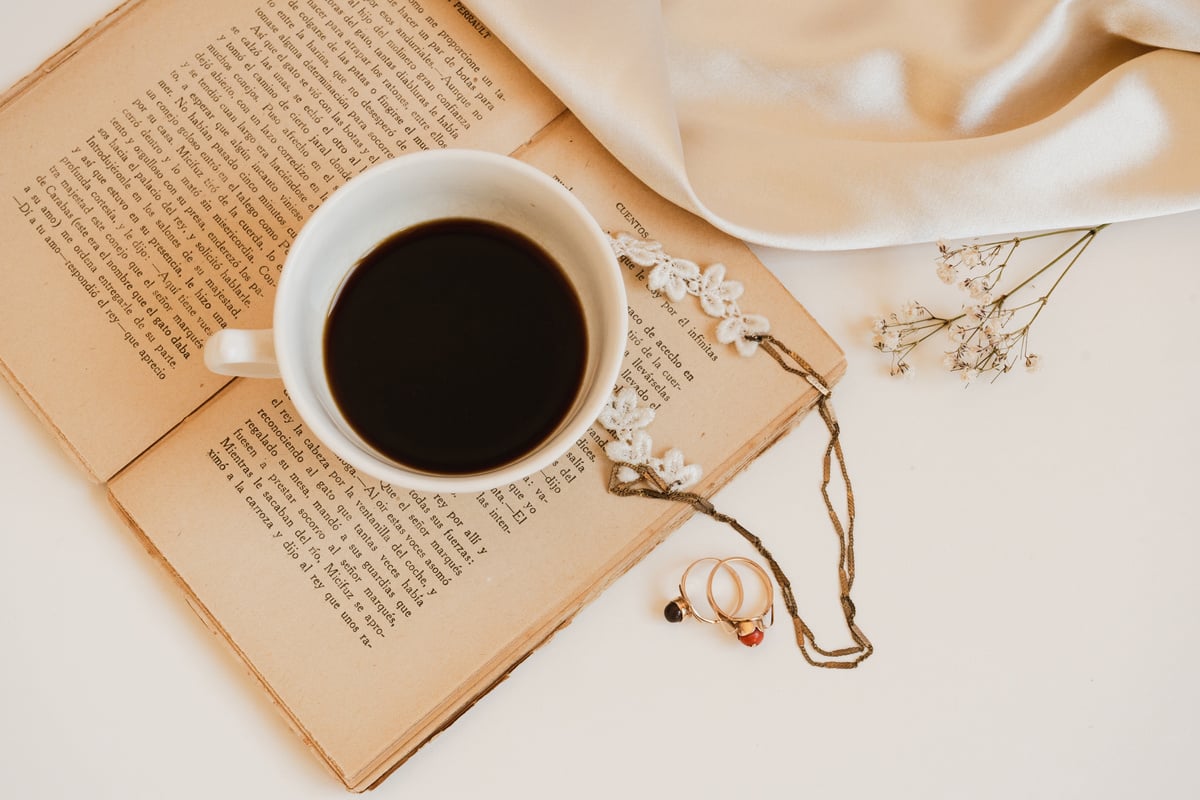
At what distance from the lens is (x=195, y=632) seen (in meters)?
0.63

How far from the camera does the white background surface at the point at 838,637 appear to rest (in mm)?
630

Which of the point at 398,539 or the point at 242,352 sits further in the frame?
the point at 398,539

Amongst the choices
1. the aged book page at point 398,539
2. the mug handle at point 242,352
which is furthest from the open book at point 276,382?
the mug handle at point 242,352

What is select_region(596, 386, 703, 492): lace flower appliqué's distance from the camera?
61cm

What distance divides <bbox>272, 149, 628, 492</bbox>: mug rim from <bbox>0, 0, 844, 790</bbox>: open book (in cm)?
10

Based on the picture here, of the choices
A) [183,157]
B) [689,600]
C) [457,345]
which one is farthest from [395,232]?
[689,600]

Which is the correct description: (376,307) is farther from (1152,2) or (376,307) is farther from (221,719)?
(1152,2)

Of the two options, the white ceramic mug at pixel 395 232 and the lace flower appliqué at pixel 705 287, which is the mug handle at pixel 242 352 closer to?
the white ceramic mug at pixel 395 232

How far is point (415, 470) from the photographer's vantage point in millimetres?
552

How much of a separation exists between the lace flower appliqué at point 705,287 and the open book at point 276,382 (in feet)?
0.04

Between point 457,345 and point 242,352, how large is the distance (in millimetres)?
137

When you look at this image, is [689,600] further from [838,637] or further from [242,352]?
[242,352]

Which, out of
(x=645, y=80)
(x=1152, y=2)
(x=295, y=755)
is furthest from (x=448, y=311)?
(x=1152, y=2)

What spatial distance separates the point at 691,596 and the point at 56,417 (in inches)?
17.8
